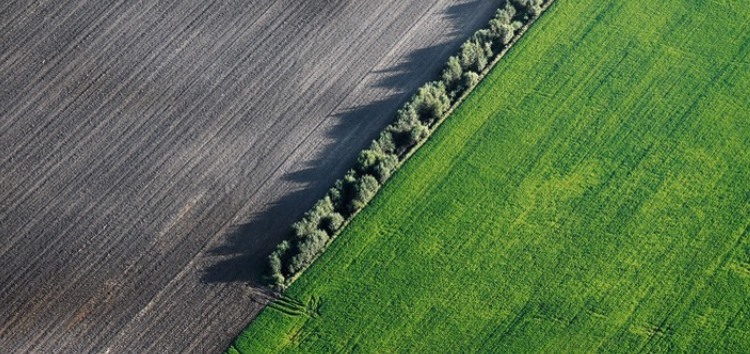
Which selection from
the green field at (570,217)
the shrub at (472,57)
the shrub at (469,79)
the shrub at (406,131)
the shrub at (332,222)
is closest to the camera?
the green field at (570,217)

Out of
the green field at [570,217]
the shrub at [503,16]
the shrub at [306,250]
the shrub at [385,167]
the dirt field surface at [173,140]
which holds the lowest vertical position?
the green field at [570,217]

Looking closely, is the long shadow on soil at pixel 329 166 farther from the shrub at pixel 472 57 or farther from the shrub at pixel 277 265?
the shrub at pixel 472 57

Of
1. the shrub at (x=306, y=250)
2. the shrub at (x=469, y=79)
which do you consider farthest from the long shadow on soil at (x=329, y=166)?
the shrub at (x=469, y=79)

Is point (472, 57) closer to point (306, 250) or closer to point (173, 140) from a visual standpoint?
point (306, 250)

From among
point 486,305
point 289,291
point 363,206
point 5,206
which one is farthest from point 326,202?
point 5,206

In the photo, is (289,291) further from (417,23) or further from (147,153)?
(417,23)
